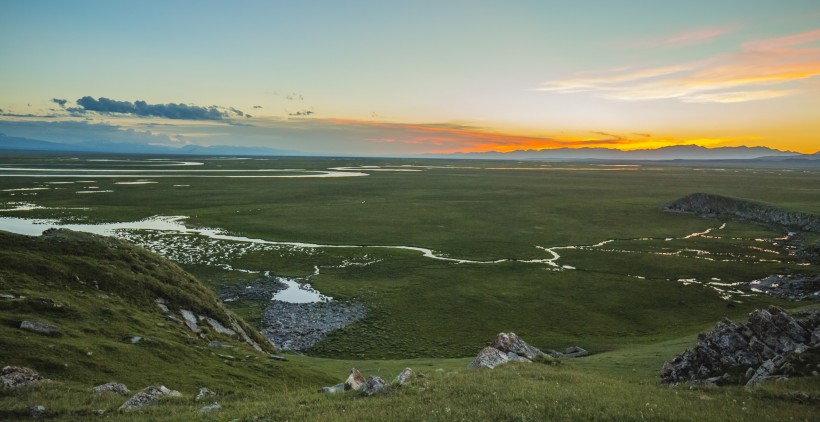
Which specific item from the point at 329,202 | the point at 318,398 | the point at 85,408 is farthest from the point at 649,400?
the point at 329,202

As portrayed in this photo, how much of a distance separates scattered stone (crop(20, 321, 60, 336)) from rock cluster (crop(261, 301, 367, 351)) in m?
20.3

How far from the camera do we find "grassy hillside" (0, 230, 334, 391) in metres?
21.6

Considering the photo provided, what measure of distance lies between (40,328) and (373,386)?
712 inches

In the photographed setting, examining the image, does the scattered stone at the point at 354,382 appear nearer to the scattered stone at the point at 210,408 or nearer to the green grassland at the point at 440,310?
the green grassland at the point at 440,310

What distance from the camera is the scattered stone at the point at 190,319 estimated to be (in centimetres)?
3253

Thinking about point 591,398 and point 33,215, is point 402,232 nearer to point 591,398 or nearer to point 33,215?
point 591,398

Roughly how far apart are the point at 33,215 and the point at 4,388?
112 meters

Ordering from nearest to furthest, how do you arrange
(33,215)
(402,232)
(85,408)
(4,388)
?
1. (85,408)
2. (4,388)
3. (402,232)
4. (33,215)

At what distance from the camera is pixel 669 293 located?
56.0 meters

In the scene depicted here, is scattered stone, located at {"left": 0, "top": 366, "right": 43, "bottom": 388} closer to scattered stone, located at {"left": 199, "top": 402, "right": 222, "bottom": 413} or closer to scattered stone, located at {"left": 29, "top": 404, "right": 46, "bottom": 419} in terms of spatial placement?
scattered stone, located at {"left": 29, "top": 404, "right": 46, "bottom": 419}

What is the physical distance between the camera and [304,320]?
48.0 meters

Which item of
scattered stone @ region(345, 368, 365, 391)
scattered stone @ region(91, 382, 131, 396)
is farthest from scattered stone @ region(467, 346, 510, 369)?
scattered stone @ region(91, 382, 131, 396)

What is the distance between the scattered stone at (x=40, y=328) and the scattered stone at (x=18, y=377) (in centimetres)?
445

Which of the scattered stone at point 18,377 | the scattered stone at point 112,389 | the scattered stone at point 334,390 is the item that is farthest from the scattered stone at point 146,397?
the scattered stone at point 334,390
